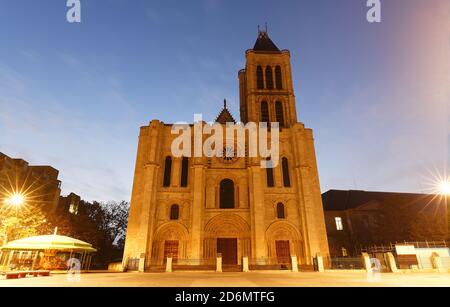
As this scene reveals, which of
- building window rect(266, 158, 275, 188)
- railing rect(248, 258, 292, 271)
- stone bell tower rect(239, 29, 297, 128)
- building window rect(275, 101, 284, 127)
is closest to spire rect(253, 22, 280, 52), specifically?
stone bell tower rect(239, 29, 297, 128)

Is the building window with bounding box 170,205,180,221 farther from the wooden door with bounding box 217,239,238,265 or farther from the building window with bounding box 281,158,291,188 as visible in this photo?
the building window with bounding box 281,158,291,188

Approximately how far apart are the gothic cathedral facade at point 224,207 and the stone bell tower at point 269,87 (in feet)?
9.23

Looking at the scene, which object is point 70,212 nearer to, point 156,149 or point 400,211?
point 156,149

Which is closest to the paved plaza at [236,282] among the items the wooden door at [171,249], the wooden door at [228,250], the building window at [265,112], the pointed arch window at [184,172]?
the wooden door at [171,249]

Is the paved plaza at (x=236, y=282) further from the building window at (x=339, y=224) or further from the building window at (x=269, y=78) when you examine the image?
the building window at (x=339, y=224)

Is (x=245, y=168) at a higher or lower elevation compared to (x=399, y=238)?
higher

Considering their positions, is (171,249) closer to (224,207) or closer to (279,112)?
(224,207)

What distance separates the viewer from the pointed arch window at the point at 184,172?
86.0ft

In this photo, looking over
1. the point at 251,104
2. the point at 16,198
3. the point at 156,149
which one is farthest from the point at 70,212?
the point at 251,104

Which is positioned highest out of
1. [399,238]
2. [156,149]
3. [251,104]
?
[251,104]
